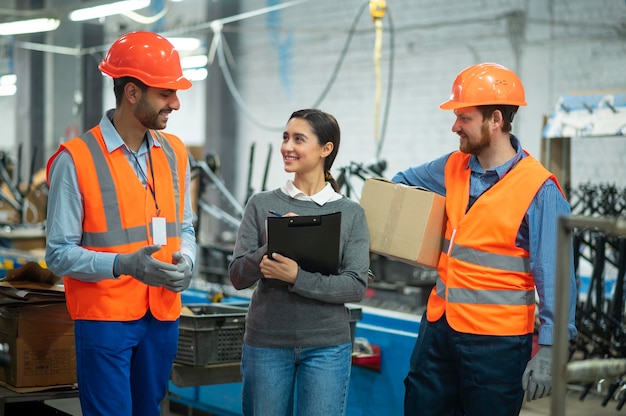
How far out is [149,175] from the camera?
2615 millimetres

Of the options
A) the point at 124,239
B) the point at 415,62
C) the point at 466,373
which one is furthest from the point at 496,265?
the point at 415,62

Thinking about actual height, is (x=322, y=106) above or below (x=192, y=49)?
below

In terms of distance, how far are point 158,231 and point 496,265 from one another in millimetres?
1051

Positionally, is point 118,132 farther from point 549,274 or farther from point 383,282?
point 383,282

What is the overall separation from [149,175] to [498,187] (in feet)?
3.57

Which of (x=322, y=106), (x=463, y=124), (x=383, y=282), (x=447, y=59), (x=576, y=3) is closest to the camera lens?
(x=463, y=124)

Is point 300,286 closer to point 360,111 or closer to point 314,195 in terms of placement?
point 314,195

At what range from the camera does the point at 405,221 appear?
109 inches

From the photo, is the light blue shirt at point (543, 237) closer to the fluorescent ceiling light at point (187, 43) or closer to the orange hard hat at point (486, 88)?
the orange hard hat at point (486, 88)

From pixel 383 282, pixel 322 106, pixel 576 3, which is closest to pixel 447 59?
pixel 576 3

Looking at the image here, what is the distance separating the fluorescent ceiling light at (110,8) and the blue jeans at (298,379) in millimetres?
5513

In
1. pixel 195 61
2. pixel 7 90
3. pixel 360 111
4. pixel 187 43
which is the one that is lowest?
pixel 360 111

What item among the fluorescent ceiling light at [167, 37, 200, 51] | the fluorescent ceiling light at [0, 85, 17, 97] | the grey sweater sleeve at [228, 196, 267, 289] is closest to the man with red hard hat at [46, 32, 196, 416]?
the grey sweater sleeve at [228, 196, 267, 289]

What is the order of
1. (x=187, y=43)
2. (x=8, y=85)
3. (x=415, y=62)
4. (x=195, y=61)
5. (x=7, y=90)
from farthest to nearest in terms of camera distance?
(x=7, y=90), (x=8, y=85), (x=195, y=61), (x=187, y=43), (x=415, y=62)
